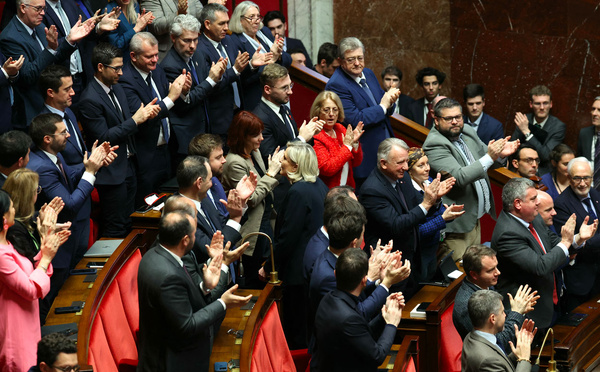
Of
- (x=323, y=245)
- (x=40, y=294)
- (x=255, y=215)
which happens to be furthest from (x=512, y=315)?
(x=40, y=294)

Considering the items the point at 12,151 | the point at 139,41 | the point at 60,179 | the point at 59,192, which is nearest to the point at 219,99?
the point at 139,41

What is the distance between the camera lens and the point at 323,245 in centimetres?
415

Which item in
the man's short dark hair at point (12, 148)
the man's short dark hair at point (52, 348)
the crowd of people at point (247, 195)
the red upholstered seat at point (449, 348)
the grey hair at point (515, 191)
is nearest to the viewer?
the man's short dark hair at point (52, 348)

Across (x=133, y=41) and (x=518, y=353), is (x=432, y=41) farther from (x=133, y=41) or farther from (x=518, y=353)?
(x=518, y=353)

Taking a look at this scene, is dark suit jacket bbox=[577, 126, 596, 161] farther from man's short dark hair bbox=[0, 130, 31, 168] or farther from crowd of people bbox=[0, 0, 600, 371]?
man's short dark hair bbox=[0, 130, 31, 168]

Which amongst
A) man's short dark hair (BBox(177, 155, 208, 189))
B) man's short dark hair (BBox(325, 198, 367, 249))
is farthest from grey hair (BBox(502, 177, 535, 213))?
man's short dark hair (BBox(177, 155, 208, 189))

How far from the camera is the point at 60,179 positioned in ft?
14.3

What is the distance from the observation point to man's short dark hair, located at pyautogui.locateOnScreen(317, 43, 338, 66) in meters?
7.24

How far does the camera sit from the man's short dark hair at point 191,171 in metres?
4.12

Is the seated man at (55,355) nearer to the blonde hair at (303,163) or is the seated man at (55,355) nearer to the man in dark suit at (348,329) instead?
the man in dark suit at (348,329)

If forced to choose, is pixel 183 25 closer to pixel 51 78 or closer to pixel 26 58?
pixel 26 58

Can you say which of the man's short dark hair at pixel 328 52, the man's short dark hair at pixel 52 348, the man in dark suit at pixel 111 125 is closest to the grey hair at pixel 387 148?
the man in dark suit at pixel 111 125

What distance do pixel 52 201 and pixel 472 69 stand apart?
493 cm

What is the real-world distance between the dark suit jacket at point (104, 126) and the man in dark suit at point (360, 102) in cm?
152
